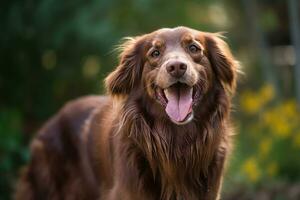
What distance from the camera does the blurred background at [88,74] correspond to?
9289mm

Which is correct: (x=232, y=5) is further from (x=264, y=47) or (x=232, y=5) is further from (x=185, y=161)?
(x=185, y=161)

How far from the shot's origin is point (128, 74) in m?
6.17

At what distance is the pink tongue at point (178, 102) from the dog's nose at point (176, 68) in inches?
7.8

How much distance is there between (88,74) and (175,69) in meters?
5.02

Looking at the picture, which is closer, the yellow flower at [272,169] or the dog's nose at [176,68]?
the dog's nose at [176,68]

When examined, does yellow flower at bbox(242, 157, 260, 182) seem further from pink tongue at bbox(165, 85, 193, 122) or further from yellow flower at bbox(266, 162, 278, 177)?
pink tongue at bbox(165, 85, 193, 122)

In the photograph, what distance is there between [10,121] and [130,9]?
2500 millimetres

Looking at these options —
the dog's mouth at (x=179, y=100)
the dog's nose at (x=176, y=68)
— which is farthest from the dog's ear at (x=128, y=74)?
the dog's nose at (x=176, y=68)

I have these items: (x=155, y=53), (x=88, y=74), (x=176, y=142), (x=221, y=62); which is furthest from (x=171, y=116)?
(x=88, y=74)

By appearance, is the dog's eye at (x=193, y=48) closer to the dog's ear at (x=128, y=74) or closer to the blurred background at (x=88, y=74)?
the dog's ear at (x=128, y=74)

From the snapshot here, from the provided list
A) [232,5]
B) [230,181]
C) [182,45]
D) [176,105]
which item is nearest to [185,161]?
[176,105]

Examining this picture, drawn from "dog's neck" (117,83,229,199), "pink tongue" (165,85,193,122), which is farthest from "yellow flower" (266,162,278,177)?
"pink tongue" (165,85,193,122)

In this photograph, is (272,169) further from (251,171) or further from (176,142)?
(176,142)

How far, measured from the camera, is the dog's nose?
221 inches
